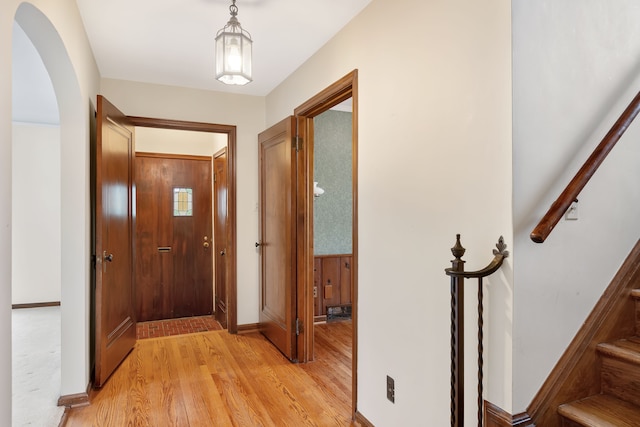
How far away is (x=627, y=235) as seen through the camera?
1640 millimetres

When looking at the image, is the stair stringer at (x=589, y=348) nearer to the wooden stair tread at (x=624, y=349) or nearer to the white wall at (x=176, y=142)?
the wooden stair tread at (x=624, y=349)

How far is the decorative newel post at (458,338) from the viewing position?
139 centimetres

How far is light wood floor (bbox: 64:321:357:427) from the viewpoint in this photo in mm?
2396

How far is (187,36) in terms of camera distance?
275cm

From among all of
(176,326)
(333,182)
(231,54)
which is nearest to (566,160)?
(231,54)

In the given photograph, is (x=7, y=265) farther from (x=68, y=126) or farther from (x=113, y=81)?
(x=113, y=81)

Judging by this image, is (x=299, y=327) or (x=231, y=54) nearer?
(x=231, y=54)

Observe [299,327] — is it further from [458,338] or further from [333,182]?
[458,338]

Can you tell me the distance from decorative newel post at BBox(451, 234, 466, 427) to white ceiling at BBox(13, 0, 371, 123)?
167 cm

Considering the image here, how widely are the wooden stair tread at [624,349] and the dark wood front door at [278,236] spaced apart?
7.29ft

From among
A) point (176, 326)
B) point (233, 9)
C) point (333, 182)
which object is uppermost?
point (233, 9)

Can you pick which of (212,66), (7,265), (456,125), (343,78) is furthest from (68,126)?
(456,125)

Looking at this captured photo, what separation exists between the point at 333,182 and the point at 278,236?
1371 mm

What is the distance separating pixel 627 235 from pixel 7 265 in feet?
7.81
